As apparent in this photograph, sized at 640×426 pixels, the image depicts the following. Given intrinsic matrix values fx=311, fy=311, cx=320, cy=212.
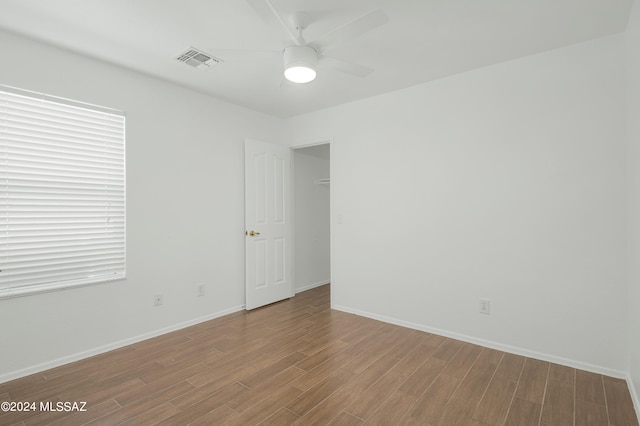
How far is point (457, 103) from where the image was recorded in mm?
3105

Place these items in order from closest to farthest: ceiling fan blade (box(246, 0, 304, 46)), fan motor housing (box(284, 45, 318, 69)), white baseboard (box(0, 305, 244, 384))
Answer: ceiling fan blade (box(246, 0, 304, 46)) → fan motor housing (box(284, 45, 318, 69)) → white baseboard (box(0, 305, 244, 384))

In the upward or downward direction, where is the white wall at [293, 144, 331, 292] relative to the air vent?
downward

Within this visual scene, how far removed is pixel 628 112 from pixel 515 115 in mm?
732

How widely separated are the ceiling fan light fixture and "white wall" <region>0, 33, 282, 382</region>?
173 cm

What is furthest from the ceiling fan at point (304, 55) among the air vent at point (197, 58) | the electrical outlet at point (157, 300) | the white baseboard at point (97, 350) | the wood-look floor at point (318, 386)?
the white baseboard at point (97, 350)

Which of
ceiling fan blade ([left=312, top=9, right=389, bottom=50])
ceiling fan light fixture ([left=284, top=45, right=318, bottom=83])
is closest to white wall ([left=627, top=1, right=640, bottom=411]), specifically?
ceiling fan blade ([left=312, top=9, right=389, bottom=50])

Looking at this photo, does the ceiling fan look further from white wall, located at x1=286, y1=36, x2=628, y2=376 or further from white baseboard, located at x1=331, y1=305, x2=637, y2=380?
white baseboard, located at x1=331, y1=305, x2=637, y2=380

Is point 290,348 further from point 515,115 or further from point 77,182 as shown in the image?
point 515,115

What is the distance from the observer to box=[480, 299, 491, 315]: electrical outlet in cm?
292

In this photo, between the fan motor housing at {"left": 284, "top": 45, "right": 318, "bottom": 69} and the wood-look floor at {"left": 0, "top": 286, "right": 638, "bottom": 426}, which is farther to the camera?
the fan motor housing at {"left": 284, "top": 45, "right": 318, "bottom": 69}

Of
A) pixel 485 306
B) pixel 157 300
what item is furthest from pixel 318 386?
pixel 157 300

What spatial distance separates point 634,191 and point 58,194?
4.34 m

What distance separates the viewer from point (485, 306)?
294cm

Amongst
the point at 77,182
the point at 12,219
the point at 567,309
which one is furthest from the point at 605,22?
the point at 12,219
